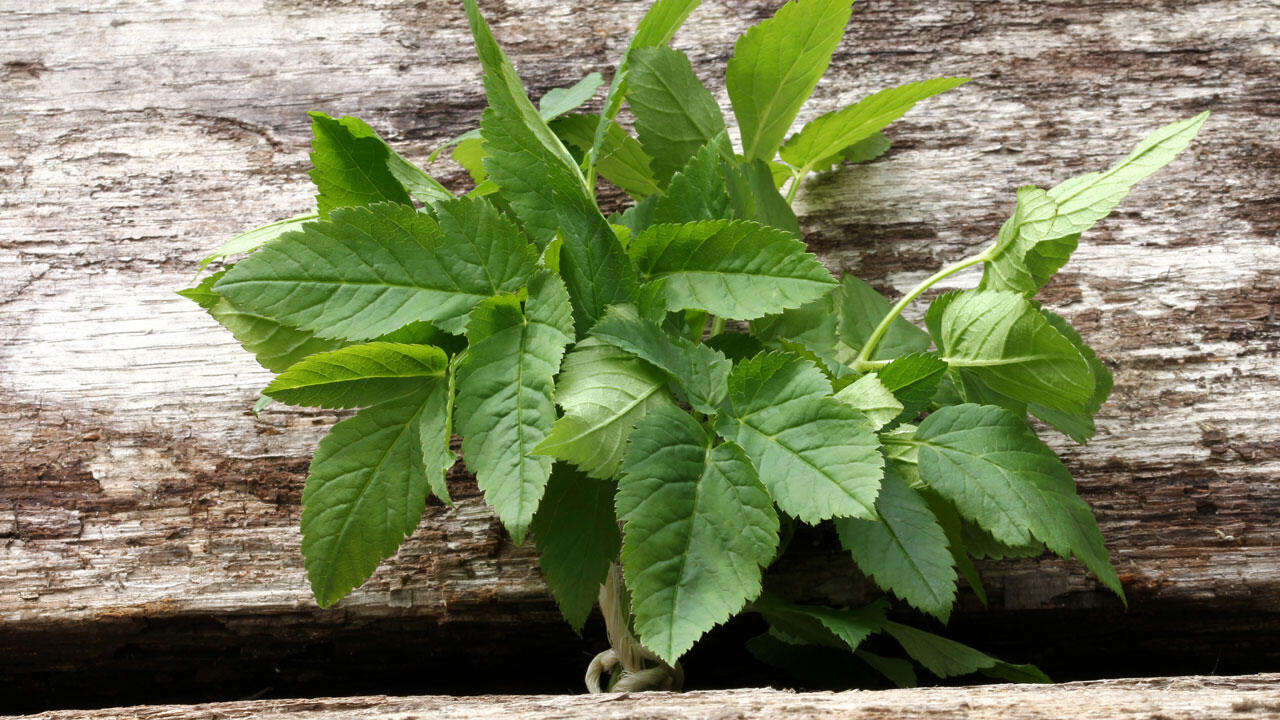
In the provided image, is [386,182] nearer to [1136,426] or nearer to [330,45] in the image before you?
[330,45]

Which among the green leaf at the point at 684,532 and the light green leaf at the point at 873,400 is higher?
the light green leaf at the point at 873,400

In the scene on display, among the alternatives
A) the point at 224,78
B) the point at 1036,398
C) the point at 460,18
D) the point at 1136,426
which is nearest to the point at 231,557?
the point at 224,78

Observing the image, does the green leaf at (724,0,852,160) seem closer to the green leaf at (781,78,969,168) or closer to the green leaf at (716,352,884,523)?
the green leaf at (781,78,969,168)

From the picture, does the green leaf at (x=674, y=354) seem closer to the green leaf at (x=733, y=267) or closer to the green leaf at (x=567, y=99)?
the green leaf at (x=733, y=267)

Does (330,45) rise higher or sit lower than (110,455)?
higher

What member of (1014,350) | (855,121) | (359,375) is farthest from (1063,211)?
(359,375)

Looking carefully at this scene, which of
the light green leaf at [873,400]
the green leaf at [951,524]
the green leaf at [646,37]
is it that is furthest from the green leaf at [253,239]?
the green leaf at [951,524]
